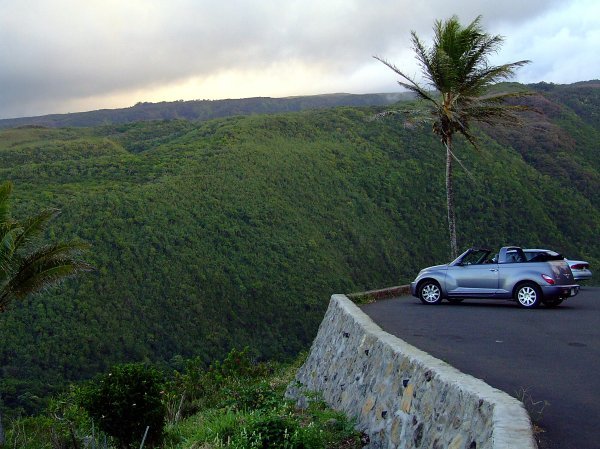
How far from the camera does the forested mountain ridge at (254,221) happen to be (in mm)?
32844

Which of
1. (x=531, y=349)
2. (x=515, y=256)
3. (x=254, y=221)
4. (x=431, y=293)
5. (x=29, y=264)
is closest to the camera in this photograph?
(x=531, y=349)

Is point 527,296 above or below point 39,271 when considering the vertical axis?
below

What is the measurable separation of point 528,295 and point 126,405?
30.7 feet

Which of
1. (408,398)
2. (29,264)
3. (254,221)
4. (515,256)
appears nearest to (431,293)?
(515,256)

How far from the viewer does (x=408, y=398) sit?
267 inches

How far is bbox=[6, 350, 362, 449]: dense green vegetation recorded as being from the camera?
709 centimetres

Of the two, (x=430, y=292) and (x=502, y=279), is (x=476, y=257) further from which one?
(x=430, y=292)

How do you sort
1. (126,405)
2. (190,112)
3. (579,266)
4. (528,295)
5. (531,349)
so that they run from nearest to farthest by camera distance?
(531,349)
(126,405)
(528,295)
(579,266)
(190,112)

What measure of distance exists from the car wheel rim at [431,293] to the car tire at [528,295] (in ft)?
7.04

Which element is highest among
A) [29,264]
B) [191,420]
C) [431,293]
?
[29,264]

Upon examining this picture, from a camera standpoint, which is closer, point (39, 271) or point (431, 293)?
point (39, 271)

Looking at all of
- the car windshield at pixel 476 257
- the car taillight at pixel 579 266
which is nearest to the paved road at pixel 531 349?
the car windshield at pixel 476 257

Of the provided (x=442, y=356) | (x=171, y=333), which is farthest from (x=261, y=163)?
(x=442, y=356)

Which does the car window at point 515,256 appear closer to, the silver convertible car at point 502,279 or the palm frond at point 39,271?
the silver convertible car at point 502,279
